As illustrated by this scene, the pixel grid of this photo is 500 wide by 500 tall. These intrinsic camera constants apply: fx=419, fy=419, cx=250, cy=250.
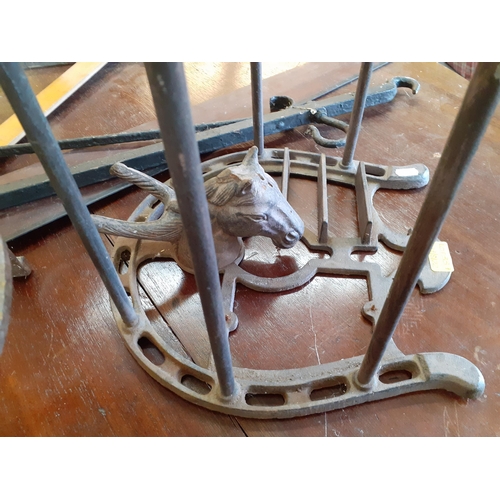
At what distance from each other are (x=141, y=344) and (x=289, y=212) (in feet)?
0.74

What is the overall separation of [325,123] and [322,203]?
195 millimetres

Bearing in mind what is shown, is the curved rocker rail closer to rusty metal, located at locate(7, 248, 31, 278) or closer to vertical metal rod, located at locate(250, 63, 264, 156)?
rusty metal, located at locate(7, 248, 31, 278)

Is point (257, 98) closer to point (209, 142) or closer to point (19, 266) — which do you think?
point (209, 142)

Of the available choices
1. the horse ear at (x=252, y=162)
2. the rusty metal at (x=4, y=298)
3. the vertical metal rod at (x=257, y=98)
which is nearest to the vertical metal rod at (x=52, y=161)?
the rusty metal at (x=4, y=298)

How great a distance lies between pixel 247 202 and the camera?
449mm

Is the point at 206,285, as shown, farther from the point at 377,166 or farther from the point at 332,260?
the point at 377,166

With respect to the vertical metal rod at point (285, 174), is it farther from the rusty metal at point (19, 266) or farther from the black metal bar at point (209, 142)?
the rusty metal at point (19, 266)

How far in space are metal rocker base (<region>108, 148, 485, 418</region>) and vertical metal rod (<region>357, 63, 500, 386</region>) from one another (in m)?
0.12

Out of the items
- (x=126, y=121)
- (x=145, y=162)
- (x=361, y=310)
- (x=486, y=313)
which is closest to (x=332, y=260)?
(x=361, y=310)

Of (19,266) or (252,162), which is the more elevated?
(252,162)

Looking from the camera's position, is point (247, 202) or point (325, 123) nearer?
point (247, 202)

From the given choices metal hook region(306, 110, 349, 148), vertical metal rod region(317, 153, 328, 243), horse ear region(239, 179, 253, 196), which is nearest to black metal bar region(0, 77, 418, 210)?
metal hook region(306, 110, 349, 148)

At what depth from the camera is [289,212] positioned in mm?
482

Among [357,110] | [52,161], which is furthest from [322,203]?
[52,161]
